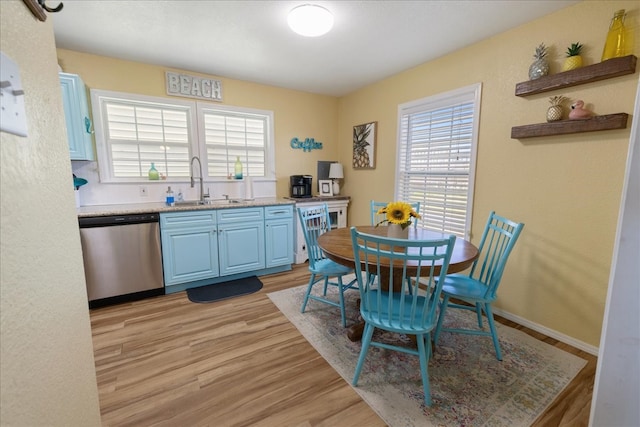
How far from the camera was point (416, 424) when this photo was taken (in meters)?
1.45

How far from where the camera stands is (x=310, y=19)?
202 cm

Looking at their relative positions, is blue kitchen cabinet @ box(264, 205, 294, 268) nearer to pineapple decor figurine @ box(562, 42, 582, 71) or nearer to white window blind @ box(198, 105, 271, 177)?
white window blind @ box(198, 105, 271, 177)

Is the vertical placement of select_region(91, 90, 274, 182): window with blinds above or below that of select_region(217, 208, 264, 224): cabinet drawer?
above

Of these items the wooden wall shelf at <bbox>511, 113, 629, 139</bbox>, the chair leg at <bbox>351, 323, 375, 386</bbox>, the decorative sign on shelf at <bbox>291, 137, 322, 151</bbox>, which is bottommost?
the chair leg at <bbox>351, 323, 375, 386</bbox>

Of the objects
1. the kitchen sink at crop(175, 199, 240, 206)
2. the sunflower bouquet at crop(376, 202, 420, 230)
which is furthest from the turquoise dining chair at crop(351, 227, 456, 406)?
the kitchen sink at crop(175, 199, 240, 206)

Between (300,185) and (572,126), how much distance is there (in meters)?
2.89

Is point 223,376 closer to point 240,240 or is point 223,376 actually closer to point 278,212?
point 240,240

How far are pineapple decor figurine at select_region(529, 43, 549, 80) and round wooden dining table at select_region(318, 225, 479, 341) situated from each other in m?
1.38

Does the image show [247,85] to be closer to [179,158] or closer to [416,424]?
[179,158]

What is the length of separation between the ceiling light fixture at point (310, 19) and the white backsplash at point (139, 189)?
209 cm

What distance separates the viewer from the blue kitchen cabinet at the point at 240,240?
3128 millimetres

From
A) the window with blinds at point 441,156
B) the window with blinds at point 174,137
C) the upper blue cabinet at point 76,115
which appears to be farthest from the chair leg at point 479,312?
the upper blue cabinet at point 76,115

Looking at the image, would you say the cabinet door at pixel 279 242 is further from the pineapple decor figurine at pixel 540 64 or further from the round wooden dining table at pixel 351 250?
the pineapple decor figurine at pixel 540 64

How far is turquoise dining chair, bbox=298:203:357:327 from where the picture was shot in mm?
2352
